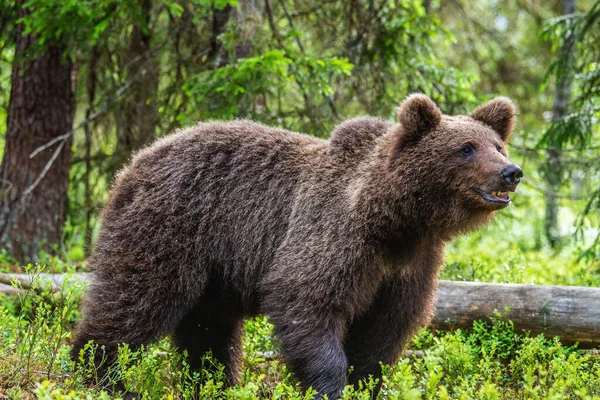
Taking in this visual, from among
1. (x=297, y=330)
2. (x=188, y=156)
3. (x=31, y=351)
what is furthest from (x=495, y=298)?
(x=31, y=351)

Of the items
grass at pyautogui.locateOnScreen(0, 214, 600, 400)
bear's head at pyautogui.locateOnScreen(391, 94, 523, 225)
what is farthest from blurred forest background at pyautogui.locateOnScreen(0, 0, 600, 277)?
bear's head at pyautogui.locateOnScreen(391, 94, 523, 225)

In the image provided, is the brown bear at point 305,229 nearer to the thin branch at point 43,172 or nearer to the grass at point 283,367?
the grass at point 283,367

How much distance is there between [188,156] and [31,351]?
1.90 metres

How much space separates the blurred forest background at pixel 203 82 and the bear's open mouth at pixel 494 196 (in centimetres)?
310

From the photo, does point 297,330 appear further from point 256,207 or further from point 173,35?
point 173,35

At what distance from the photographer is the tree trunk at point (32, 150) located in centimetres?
930

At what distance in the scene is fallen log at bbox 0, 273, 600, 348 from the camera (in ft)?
19.3

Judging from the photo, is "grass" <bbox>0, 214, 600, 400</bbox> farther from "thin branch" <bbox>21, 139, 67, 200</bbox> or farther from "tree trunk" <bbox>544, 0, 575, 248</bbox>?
"tree trunk" <bbox>544, 0, 575, 248</bbox>

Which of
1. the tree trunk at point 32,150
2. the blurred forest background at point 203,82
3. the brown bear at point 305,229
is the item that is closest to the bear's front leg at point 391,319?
the brown bear at point 305,229

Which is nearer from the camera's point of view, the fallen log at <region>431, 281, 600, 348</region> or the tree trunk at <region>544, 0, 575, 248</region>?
the fallen log at <region>431, 281, 600, 348</region>

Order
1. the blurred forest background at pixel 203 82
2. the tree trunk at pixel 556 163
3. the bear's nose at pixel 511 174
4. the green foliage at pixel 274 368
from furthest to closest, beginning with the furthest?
the tree trunk at pixel 556 163 < the blurred forest background at pixel 203 82 < the bear's nose at pixel 511 174 < the green foliage at pixel 274 368

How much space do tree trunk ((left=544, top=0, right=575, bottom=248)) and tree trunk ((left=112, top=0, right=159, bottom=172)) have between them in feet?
17.4

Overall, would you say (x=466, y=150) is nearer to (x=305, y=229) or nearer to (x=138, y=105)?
(x=305, y=229)

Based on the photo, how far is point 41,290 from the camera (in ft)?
23.2
